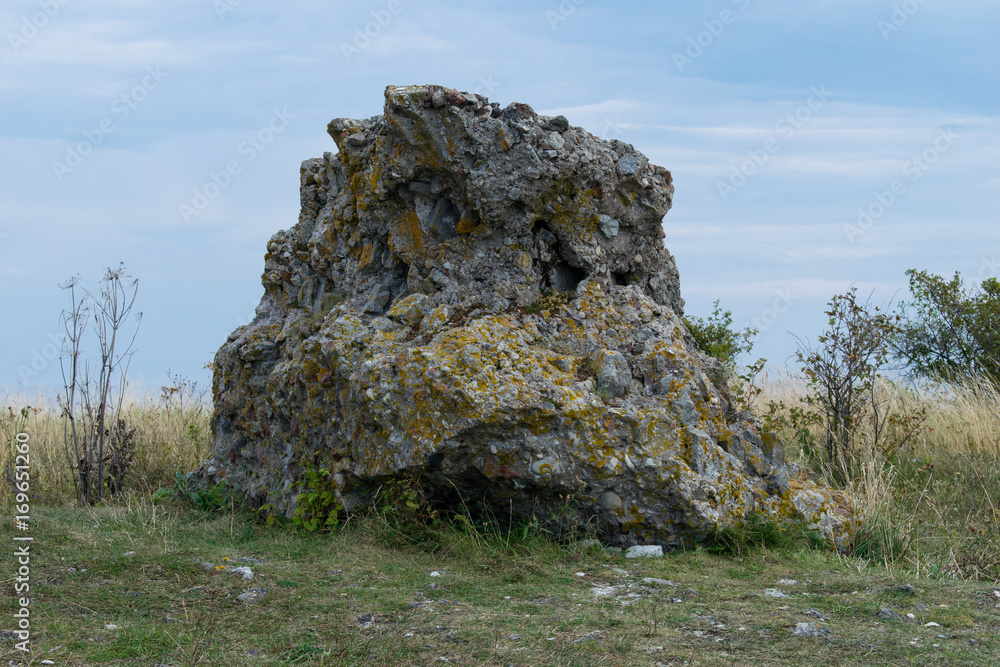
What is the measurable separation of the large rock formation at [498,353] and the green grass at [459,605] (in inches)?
18.8

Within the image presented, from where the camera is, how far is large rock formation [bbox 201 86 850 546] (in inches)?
248

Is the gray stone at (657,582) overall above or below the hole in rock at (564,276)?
below

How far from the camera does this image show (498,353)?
6.47 meters

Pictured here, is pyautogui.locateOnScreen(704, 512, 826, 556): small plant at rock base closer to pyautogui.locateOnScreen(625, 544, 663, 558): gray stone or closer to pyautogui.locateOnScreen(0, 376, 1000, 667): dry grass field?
pyautogui.locateOnScreen(0, 376, 1000, 667): dry grass field

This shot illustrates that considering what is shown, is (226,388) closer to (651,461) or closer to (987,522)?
(651,461)

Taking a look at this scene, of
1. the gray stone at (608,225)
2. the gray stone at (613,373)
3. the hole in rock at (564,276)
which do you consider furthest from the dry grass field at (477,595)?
the gray stone at (608,225)

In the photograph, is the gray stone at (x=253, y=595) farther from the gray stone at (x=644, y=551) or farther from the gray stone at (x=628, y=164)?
the gray stone at (x=628, y=164)

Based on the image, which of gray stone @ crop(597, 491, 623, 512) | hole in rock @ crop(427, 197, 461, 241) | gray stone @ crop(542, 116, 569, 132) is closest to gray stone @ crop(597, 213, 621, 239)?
gray stone @ crop(542, 116, 569, 132)

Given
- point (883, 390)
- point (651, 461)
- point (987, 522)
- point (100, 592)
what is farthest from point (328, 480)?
point (883, 390)

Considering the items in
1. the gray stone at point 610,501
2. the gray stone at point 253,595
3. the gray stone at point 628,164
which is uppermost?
the gray stone at point 628,164

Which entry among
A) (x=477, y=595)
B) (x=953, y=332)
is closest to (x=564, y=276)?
(x=477, y=595)

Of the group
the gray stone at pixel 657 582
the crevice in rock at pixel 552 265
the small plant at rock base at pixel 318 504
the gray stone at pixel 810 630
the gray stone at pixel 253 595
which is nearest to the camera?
the gray stone at pixel 810 630

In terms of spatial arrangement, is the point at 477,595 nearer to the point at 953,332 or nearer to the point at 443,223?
the point at 443,223

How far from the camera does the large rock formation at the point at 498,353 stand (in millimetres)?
6309
